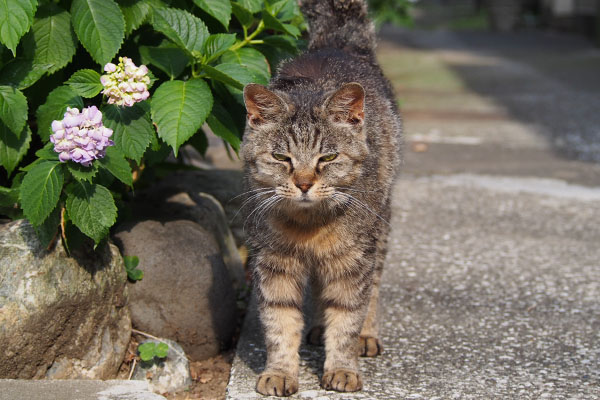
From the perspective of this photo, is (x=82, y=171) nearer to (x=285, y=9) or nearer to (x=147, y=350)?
(x=147, y=350)

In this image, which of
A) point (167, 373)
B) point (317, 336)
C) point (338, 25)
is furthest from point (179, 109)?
point (338, 25)

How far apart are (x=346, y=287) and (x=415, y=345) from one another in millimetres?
592

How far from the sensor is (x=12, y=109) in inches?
118

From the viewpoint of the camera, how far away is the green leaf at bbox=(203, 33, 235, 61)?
3.21 meters

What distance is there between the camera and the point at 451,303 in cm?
412

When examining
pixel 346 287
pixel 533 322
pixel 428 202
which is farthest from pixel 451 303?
pixel 428 202

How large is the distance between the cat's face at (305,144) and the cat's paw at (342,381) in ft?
2.21

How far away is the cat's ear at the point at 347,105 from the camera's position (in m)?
3.10

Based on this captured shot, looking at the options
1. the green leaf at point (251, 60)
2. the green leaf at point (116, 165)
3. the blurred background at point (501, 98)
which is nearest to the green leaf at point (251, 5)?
the green leaf at point (251, 60)

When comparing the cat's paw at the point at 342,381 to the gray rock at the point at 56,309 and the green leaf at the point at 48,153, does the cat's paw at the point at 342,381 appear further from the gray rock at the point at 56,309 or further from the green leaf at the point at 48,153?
the green leaf at the point at 48,153

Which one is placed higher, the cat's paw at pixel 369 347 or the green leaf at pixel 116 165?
the green leaf at pixel 116 165

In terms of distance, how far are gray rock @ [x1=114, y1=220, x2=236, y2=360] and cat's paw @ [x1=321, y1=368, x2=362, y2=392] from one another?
2.55ft

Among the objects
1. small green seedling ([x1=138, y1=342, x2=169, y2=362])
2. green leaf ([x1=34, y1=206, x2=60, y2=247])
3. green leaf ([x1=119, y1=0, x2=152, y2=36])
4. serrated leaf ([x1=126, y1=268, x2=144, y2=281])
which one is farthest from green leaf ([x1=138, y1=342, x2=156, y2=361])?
green leaf ([x1=119, y1=0, x2=152, y2=36])

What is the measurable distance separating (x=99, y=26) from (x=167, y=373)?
4.85 feet
